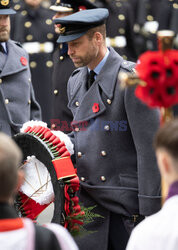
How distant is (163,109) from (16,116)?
2988 mm

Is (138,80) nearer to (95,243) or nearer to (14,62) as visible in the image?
(95,243)

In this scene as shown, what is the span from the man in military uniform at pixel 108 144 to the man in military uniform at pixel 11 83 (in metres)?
1.18

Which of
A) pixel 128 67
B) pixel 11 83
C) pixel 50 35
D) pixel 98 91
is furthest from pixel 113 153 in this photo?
pixel 50 35

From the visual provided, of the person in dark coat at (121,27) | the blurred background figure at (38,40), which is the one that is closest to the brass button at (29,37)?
the blurred background figure at (38,40)

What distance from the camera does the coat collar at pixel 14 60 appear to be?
6.07 m

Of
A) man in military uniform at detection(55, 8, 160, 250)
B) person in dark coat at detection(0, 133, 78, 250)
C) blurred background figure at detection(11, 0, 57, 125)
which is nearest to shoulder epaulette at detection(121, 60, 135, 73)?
man in military uniform at detection(55, 8, 160, 250)

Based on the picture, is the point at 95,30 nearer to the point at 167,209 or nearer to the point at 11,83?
the point at 11,83

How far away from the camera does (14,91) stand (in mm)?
6098

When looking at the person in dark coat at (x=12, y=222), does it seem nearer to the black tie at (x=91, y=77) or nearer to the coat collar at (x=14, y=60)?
the black tie at (x=91, y=77)

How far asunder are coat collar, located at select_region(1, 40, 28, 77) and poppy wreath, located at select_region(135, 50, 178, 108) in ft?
10.1

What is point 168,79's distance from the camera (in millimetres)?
3102

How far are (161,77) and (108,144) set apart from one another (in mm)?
1636

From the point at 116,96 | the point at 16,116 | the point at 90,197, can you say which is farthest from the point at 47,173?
the point at 16,116

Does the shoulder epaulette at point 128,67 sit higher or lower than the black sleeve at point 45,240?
lower
